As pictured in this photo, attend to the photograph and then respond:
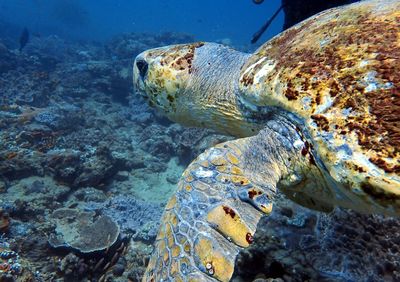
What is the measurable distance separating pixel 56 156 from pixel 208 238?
540 centimetres

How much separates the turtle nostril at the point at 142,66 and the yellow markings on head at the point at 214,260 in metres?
2.23

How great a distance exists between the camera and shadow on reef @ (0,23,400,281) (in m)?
2.24

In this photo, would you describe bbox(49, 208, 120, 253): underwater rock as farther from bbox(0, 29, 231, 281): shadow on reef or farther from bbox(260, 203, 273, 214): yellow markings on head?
bbox(260, 203, 273, 214): yellow markings on head

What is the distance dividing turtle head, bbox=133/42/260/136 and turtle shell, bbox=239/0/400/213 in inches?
16.0

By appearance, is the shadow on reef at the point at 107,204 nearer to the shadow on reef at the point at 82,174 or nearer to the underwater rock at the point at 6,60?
the shadow on reef at the point at 82,174

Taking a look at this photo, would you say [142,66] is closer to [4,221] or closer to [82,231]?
[82,231]

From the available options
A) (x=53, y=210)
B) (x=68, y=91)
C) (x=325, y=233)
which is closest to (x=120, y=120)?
(x=68, y=91)

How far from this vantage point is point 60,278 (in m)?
3.52

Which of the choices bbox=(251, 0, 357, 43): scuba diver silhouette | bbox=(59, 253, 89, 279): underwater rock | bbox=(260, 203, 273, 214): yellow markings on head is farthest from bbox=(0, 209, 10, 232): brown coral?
bbox=(251, 0, 357, 43): scuba diver silhouette

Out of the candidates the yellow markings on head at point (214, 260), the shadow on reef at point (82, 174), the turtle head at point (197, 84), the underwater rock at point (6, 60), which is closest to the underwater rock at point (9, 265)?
the shadow on reef at point (82, 174)

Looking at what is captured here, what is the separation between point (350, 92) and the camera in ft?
5.02

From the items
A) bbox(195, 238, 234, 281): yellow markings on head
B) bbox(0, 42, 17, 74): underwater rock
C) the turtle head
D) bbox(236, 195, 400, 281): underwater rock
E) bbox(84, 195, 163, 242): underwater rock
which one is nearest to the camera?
bbox(195, 238, 234, 281): yellow markings on head

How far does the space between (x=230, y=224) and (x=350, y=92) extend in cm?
94

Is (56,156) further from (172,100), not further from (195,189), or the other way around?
(195,189)
